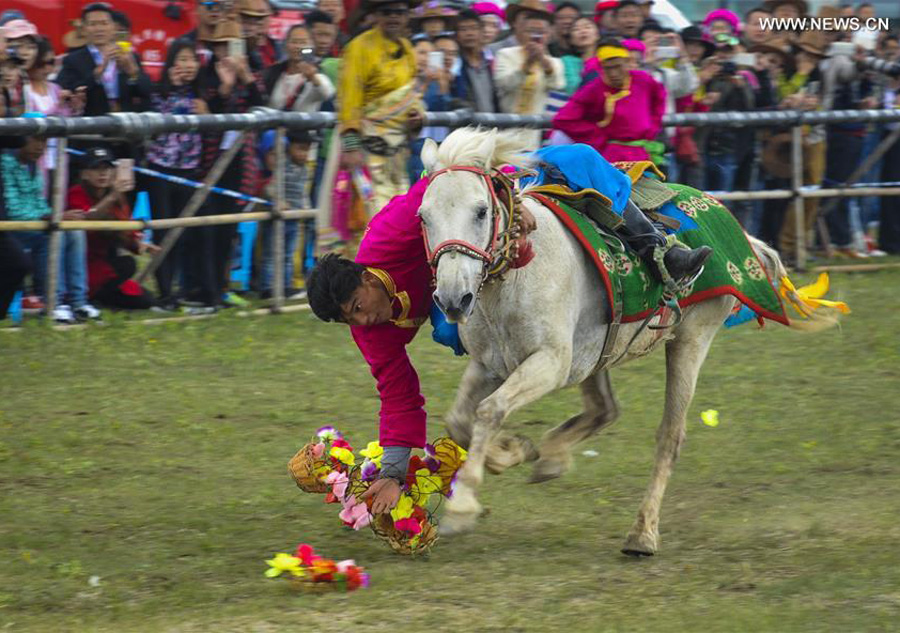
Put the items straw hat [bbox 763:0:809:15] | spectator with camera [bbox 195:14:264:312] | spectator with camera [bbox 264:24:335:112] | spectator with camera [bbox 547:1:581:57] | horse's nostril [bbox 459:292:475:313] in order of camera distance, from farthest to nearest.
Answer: straw hat [bbox 763:0:809:15] < spectator with camera [bbox 547:1:581:57] < spectator with camera [bbox 264:24:335:112] < spectator with camera [bbox 195:14:264:312] < horse's nostril [bbox 459:292:475:313]

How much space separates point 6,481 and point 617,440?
3138 millimetres

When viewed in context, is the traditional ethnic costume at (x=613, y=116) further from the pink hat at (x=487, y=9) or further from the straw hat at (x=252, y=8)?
the pink hat at (x=487, y=9)

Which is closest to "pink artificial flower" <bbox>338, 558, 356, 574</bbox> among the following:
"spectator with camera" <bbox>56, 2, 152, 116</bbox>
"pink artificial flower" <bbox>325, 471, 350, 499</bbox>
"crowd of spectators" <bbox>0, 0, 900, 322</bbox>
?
"pink artificial flower" <bbox>325, 471, 350, 499</bbox>

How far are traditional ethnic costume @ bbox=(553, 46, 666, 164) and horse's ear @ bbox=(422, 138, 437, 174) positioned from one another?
4214 millimetres

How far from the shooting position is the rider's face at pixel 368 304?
211 inches

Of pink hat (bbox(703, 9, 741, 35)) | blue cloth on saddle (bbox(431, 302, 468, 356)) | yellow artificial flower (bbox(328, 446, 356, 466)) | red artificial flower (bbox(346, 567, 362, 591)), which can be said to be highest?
pink hat (bbox(703, 9, 741, 35))

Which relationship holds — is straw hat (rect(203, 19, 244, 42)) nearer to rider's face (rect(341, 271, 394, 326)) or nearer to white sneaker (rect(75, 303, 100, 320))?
white sneaker (rect(75, 303, 100, 320))

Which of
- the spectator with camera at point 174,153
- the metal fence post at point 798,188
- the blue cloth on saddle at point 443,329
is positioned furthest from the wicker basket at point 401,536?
the metal fence post at point 798,188

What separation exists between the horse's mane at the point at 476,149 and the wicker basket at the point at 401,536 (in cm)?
143

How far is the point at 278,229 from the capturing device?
10602mm

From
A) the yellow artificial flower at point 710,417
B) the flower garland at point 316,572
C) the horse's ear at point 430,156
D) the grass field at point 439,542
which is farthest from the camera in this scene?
the yellow artificial flower at point 710,417

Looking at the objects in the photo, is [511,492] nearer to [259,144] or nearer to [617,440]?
[617,440]

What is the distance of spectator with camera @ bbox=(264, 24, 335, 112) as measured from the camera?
11148mm

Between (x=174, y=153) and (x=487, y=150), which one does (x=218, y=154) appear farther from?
(x=487, y=150)
